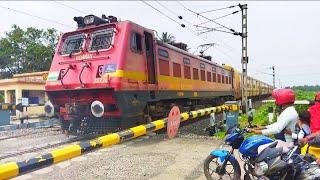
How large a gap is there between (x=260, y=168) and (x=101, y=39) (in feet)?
22.0

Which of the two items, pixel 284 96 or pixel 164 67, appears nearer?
pixel 284 96

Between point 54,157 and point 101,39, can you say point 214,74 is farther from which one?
point 54,157

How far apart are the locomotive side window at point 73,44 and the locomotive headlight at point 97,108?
2.00 meters

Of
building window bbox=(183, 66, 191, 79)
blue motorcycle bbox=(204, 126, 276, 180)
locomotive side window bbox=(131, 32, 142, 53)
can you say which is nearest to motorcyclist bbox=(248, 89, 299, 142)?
blue motorcycle bbox=(204, 126, 276, 180)

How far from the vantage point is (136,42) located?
10.3 meters

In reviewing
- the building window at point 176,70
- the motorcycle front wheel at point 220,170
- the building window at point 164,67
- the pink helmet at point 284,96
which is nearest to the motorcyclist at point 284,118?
the pink helmet at point 284,96

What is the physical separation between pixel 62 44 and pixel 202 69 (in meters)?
7.56

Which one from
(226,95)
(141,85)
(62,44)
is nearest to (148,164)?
(141,85)

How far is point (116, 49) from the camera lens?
9.66 metres

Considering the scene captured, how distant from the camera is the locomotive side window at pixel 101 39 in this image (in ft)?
33.0

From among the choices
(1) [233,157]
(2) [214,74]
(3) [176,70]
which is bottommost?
(1) [233,157]

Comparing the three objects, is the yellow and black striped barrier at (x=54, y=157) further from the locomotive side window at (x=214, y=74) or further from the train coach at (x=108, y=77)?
the locomotive side window at (x=214, y=74)

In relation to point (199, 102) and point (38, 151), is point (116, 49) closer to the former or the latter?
point (38, 151)

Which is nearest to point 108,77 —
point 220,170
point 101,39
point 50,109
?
point 101,39
